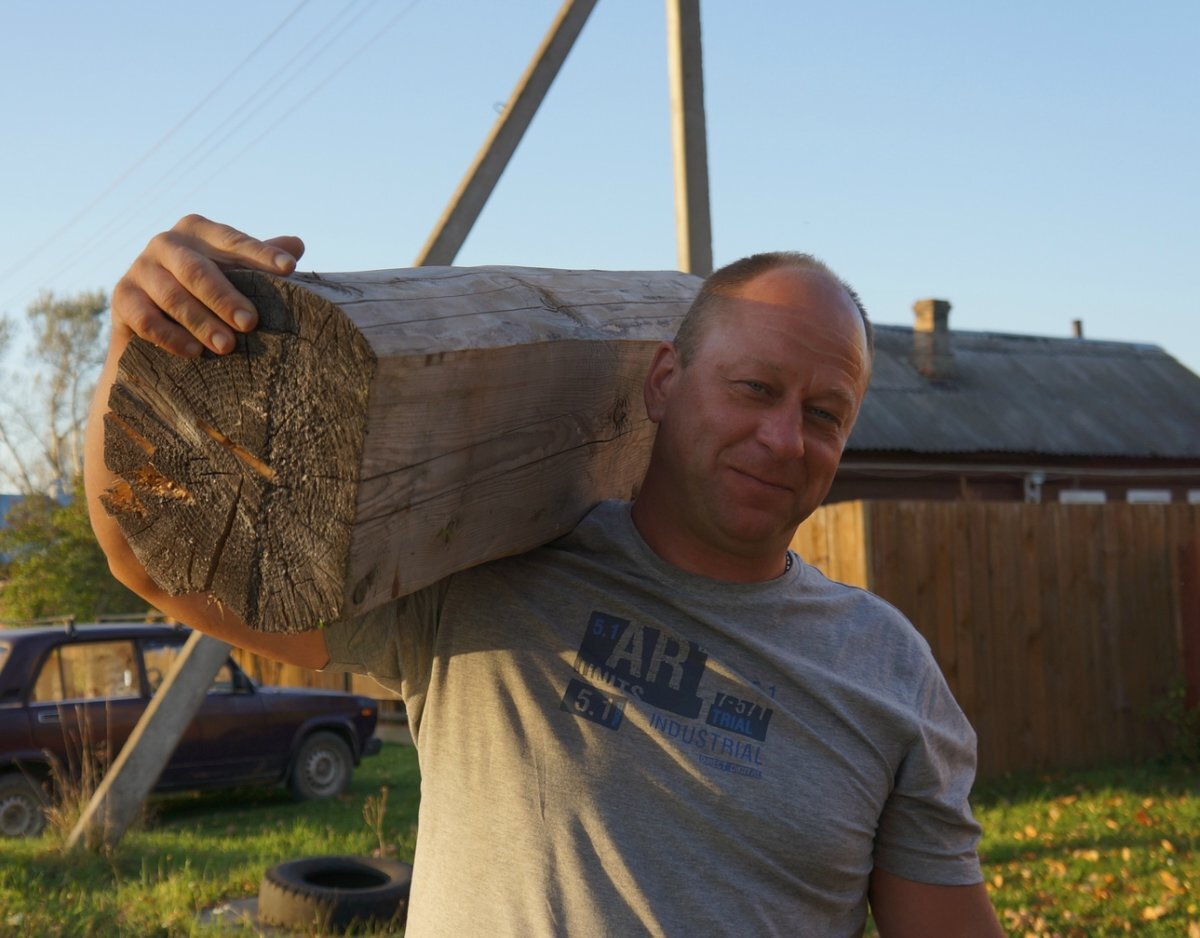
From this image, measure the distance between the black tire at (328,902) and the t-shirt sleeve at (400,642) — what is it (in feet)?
12.8

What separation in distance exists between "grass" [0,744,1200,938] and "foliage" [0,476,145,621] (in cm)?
1195

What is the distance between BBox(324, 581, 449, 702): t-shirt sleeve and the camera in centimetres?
190

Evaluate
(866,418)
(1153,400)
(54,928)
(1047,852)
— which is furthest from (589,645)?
(1153,400)

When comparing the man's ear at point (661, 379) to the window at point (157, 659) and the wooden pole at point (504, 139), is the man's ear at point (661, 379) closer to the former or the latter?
the wooden pole at point (504, 139)

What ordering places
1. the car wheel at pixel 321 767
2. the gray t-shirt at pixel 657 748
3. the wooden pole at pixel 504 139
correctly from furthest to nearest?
the car wheel at pixel 321 767 < the wooden pole at pixel 504 139 < the gray t-shirt at pixel 657 748

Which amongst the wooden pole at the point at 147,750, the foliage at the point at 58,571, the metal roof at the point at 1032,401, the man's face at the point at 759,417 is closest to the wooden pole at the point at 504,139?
the wooden pole at the point at 147,750

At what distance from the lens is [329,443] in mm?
1534

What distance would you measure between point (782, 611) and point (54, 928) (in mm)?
4546

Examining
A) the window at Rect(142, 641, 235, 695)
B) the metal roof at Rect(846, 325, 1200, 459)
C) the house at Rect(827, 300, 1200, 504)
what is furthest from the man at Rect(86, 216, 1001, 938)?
the metal roof at Rect(846, 325, 1200, 459)

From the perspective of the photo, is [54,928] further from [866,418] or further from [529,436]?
[866,418]

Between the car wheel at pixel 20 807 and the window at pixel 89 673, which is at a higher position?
the window at pixel 89 673

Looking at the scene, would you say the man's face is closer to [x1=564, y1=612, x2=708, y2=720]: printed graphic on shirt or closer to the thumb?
[x1=564, y1=612, x2=708, y2=720]: printed graphic on shirt

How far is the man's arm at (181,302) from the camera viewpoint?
1.55m

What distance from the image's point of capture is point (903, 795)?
1.95 meters
